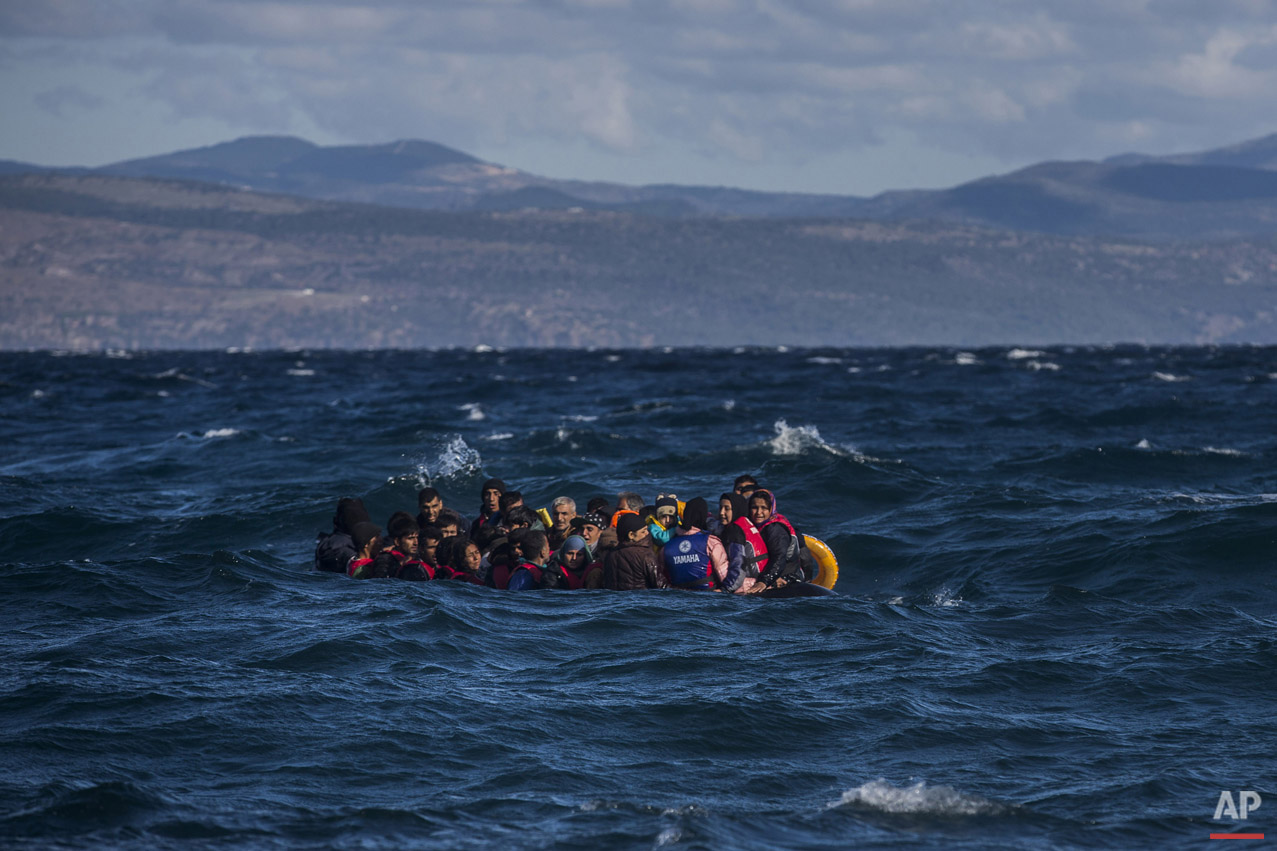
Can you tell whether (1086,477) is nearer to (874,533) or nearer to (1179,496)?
(1179,496)

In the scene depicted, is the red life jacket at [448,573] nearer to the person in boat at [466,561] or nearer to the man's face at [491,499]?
the person in boat at [466,561]

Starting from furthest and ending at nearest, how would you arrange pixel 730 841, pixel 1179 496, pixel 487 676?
pixel 1179 496, pixel 487 676, pixel 730 841

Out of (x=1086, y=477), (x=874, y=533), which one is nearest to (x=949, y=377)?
(x=1086, y=477)

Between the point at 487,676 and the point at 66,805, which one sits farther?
the point at 487,676

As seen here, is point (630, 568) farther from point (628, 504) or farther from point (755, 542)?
point (755, 542)

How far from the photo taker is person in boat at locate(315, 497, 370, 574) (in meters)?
18.7

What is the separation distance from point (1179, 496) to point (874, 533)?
6.35 metres

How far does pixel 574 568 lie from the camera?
17297 millimetres

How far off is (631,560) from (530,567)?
1.41 metres

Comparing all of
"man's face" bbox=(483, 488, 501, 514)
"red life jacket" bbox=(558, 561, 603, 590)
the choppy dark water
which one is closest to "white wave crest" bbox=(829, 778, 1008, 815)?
the choppy dark water

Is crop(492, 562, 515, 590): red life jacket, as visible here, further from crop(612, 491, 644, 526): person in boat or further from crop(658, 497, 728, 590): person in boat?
crop(658, 497, 728, 590): person in boat

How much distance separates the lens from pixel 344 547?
61.4ft

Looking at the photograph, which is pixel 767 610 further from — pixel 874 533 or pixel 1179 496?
pixel 1179 496

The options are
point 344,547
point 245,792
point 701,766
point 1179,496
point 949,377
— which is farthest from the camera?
point 949,377
